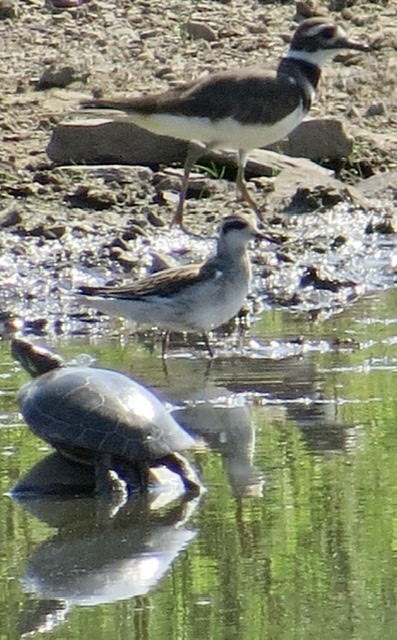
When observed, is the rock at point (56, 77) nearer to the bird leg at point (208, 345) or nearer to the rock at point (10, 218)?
the rock at point (10, 218)

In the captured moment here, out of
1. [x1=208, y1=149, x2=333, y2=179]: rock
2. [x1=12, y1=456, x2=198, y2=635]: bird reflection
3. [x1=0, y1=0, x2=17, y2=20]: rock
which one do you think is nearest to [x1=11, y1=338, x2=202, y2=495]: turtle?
[x1=12, y1=456, x2=198, y2=635]: bird reflection

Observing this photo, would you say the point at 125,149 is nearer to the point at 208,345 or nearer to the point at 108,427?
the point at 208,345

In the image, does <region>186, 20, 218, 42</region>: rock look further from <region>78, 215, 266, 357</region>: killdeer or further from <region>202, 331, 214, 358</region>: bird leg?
<region>202, 331, 214, 358</region>: bird leg

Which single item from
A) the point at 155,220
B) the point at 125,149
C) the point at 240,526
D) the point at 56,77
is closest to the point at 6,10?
the point at 56,77

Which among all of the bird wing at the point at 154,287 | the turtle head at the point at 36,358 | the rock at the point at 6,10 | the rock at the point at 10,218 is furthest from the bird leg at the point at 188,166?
the turtle head at the point at 36,358

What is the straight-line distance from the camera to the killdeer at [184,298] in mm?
9352

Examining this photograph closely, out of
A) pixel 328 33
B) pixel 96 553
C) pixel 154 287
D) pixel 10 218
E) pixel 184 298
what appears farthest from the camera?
pixel 328 33

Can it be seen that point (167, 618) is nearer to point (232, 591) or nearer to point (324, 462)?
point (232, 591)

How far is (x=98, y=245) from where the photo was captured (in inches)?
454

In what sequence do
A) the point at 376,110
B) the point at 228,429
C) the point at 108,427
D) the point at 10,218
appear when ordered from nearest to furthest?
the point at 108,427, the point at 228,429, the point at 10,218, the point at 376,110

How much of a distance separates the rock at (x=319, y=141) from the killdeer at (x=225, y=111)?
0.67 meters

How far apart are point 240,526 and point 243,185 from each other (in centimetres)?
601

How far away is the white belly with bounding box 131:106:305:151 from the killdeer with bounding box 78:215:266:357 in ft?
8.66

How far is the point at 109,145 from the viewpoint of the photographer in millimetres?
12969
